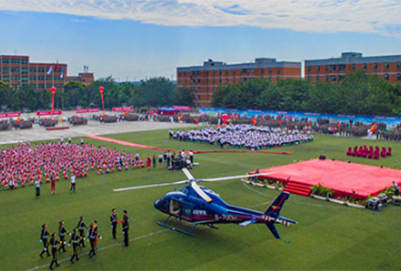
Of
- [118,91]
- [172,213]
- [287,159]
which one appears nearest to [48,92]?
[118,91]

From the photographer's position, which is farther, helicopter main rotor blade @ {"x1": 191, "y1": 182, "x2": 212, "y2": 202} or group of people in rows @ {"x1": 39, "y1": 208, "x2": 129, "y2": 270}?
helicopter main rotor blade @ {"x1": 191, "y1": 182, "x2": 212, "y2": 202}

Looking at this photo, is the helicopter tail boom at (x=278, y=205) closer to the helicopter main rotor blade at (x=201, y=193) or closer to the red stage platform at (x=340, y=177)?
the helicopter main rotor blade at (x=201, y=193)

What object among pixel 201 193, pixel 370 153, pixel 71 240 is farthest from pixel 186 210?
pixel 370 153

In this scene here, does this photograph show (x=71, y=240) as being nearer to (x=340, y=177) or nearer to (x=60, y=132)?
(x=340, y=177)

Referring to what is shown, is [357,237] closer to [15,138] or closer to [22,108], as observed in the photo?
[15,138]

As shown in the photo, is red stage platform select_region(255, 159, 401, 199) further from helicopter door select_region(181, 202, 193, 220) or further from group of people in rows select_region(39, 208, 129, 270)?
group of people in rows select_region(39, 208, 129, 270)

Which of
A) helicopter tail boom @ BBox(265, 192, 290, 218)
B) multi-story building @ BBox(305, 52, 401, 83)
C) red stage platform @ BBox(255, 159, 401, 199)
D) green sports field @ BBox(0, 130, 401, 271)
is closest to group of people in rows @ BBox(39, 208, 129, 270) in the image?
green sports field @ BBox(0, 130, 401, 271)

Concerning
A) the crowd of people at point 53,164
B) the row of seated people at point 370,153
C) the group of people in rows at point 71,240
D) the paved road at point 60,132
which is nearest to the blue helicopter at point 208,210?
the group of people in rows at point 71,240
